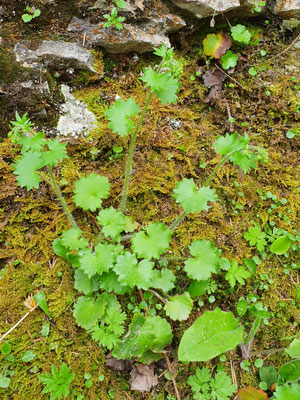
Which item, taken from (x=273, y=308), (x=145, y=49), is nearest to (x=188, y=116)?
(x=145, y=49)

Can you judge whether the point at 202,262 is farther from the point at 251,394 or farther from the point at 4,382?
the point at 4,382

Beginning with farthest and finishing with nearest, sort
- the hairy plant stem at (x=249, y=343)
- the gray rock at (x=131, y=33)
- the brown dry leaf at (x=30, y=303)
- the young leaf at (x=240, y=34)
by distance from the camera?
1. the young leaf at (x=240, y=34)
2. the gray rock at (x=131, y=33)
3. the hairy plant stem at (x=249, y=343)
4. the brown dry leaf at (x=30, y=303)

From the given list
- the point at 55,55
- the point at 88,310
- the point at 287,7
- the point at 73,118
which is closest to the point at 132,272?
the point at 88,310

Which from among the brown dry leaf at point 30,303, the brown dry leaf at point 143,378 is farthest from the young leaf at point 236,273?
the brown dry leaf at point 30,303

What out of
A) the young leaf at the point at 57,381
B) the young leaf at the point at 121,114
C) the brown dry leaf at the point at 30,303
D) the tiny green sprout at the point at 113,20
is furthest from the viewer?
the tiny green sprout at the point at 113,20

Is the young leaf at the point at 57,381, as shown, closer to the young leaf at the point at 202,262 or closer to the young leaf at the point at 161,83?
the young leaf at the point at 202,262

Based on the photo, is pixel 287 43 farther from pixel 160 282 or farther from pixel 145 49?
pixel 160 282

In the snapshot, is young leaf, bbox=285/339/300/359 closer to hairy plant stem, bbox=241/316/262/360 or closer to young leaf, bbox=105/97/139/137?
hairy plant stem, bbox=241/316/262/360
